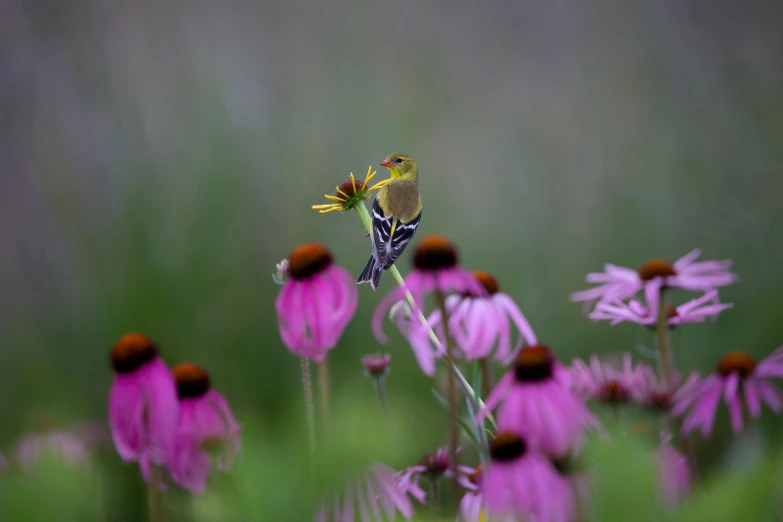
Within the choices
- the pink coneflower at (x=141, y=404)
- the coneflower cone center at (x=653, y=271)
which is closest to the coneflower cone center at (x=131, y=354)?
the pink coneflower at (x=141, y=404)

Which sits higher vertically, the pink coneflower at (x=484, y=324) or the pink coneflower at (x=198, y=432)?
the pink coneflower at (x=484, y=324)

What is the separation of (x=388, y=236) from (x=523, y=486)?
173 millimetres

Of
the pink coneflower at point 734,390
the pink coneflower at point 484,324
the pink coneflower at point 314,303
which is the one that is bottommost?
Answer: the pink coneflower at point 734,390

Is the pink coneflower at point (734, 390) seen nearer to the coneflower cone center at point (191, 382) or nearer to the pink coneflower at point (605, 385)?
the pink coneflower at point (605, 385)

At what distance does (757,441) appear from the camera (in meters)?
0.17

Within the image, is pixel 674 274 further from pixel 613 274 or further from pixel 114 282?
pixel 114 282

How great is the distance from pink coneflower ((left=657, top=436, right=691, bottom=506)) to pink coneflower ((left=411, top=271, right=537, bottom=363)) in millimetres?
50

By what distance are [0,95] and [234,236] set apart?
0.41m

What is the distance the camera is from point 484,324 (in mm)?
238

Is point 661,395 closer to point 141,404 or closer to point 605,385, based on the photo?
point 605,385

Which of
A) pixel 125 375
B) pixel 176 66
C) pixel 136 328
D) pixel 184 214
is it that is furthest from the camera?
pixel 176 66

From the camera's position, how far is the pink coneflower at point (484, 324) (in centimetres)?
22

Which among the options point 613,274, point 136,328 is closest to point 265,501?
point 613,274

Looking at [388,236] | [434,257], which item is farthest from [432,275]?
[388,236]
